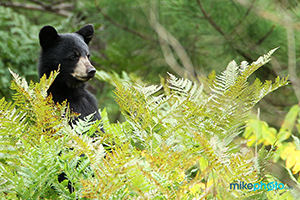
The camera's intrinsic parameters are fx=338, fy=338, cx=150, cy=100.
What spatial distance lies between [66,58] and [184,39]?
2162mm

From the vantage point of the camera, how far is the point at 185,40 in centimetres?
447

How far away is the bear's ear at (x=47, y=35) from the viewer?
272cm

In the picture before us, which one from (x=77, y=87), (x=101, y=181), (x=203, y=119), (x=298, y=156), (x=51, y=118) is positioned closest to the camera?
(x=101, y=181)

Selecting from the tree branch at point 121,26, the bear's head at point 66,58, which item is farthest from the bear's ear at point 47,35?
the tree branch at point 121,26

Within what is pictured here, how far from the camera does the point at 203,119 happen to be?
1.31 meters

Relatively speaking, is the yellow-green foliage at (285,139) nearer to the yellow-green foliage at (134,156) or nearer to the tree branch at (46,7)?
the yellow-green foliage at (134,156)

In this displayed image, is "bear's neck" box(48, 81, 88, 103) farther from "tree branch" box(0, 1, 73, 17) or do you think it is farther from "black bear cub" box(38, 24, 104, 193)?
"tree branch" box(0, 1, 73, 17)

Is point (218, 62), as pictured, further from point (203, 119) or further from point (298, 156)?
point (203, 119)

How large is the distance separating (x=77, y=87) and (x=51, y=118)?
150cm

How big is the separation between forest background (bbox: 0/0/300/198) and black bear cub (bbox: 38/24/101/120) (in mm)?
314

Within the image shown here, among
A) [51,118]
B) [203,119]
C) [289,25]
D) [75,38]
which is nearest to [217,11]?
[289,25]

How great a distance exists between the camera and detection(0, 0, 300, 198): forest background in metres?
3.58

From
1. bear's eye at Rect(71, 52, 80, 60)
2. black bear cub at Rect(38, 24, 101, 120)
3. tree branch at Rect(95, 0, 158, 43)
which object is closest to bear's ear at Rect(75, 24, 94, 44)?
black bear cub at Rect(38, 24, 101, 120)

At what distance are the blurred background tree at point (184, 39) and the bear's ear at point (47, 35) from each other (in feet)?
2.24
